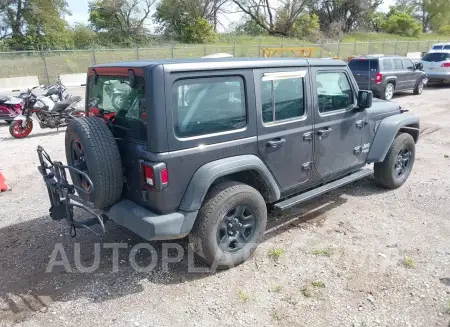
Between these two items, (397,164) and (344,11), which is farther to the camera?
(344,11)

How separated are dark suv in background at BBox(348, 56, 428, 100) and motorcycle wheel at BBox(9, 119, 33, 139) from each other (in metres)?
10.1

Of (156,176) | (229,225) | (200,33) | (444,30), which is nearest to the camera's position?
(156,176)

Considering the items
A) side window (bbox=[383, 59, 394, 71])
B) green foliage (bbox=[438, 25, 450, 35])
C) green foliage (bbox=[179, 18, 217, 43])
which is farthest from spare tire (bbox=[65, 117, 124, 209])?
green foliage (bbox=[438, 25, 450, 35])

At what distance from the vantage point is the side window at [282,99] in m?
3.65

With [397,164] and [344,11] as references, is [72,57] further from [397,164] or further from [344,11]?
[344,11]

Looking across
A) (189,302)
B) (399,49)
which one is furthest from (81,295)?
(399,49)

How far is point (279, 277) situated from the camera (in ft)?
11.4

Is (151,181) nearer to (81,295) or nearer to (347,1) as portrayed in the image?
(81,295)

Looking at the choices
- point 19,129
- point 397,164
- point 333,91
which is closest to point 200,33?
point 19,129

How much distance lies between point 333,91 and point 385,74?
Answer: 404 inches

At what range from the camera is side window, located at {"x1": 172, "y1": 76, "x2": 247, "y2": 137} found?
3.12m

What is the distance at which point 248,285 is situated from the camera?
3385mm

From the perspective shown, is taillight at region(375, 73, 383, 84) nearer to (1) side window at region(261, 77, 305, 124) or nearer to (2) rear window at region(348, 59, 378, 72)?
(2) rear window at region(348, 59, 378, 72)

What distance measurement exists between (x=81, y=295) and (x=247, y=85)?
2312 mm
